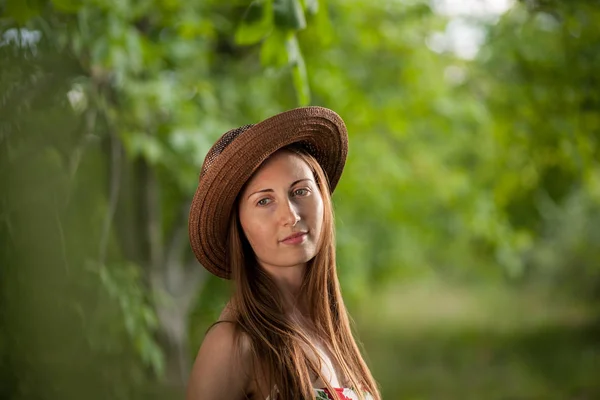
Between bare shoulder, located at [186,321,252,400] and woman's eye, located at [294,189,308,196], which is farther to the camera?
woman's eye, located at [294,189,308,196]

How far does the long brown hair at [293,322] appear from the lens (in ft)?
6.58

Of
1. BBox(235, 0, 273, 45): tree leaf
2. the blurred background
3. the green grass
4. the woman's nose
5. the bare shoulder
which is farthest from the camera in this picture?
the green grass

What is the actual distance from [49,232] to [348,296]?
32.9 feet

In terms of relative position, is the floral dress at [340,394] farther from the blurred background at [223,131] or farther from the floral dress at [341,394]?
the blurred background at [223,131]

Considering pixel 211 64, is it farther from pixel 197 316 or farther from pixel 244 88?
pixel 197 316

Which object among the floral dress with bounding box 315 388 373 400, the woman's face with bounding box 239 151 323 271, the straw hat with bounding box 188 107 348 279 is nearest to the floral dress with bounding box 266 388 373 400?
the floral dress with bounding box 315 388 373 400

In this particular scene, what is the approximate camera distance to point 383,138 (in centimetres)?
1098

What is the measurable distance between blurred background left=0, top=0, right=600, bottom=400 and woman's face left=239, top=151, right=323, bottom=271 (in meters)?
0.66

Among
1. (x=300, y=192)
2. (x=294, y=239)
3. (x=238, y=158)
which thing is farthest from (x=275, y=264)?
(x=238, y=158)

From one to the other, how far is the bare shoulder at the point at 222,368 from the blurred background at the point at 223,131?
1.13 m

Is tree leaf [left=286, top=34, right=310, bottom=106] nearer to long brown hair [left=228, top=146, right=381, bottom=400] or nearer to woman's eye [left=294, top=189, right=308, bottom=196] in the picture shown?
long brown hair [left=228, top=146, right=381, bottom=400]

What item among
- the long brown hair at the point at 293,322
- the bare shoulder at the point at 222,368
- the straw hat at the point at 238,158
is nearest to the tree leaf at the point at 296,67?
the straw hat at the point at 238,158

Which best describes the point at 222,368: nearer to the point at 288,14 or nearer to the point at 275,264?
the point at 275,264

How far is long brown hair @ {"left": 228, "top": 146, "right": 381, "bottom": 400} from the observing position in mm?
2006
